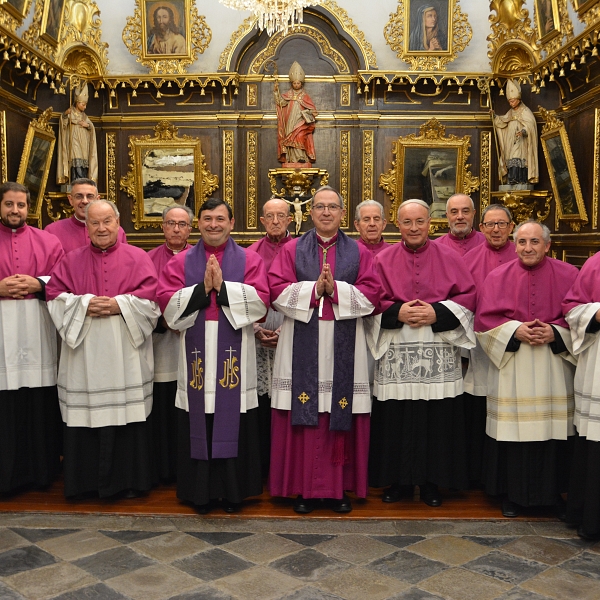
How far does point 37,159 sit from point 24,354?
5196mm

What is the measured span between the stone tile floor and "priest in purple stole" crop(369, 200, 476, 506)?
0.46 meters

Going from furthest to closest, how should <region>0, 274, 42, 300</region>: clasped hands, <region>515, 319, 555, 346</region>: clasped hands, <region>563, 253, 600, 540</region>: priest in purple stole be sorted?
<region>0, 274, 42, 300</region>: clasped hands
<region>515, 319, 555, 346</region>: clasped hands
<region>563, 253, 600, 540</region>: priest in purple stole

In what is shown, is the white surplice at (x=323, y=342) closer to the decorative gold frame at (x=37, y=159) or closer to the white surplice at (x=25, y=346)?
the white surplice at (x=25, y=346)

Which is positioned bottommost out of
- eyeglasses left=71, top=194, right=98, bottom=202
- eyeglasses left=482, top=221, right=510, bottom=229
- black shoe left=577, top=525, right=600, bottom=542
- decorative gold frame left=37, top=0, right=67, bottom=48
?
black shoe left=577, top=525, right=600, bottom=542

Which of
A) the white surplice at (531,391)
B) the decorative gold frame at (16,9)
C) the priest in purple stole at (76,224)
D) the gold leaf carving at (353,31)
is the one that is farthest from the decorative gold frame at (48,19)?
the white surplice at (531,391)

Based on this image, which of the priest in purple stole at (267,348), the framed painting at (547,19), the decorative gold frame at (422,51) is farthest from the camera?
the decorative gold frame at (422,51)

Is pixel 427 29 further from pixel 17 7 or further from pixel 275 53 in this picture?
pixel 17 7

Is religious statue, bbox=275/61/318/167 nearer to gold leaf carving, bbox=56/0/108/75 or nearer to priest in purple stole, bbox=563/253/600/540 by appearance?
gold leaf carving, bbox=56/0/108/75

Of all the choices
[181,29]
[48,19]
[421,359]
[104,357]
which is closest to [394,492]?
[421,359]

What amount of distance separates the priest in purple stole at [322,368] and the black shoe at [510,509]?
999mm

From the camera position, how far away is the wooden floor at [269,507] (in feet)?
16.9

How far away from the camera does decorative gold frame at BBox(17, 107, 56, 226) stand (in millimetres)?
9453

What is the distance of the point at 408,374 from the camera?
5258 millimetres

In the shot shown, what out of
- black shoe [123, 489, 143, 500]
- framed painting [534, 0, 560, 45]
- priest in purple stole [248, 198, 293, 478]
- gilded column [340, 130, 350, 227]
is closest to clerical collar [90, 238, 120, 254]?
priest in purple stole [248, 198, 293, 478]
